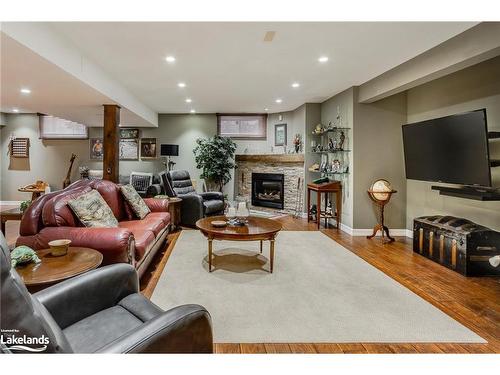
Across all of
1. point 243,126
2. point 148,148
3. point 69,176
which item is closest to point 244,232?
point 243,126

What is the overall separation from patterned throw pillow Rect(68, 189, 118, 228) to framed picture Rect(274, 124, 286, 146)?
5.01 meters

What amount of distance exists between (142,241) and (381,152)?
4020 mm

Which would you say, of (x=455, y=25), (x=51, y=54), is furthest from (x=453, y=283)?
(x=51, y=54)

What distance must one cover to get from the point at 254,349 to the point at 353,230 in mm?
3522

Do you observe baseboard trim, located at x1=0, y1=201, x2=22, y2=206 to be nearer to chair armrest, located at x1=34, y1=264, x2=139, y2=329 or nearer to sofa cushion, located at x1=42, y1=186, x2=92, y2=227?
sofa cushion, located at x1=42, y1=186, x2=92, y2=227

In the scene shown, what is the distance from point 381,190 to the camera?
4477mm

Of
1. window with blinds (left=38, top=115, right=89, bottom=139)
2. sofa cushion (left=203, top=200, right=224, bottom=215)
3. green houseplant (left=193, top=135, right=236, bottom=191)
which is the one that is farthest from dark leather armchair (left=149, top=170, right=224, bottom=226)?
window with blinds (left=38, top=115, right=89, bottom=139)

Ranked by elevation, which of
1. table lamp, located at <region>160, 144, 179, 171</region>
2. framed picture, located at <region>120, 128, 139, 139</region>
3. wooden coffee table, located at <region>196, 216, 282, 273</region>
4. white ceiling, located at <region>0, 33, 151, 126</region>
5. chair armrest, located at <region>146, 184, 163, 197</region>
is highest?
framed picture, located at <region>120, 128, 139, 139</region>

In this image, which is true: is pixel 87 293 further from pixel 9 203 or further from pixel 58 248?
pixel 9 203

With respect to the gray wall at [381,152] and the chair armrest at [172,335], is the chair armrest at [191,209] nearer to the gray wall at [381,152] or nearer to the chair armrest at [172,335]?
the gray wall at [381,152]

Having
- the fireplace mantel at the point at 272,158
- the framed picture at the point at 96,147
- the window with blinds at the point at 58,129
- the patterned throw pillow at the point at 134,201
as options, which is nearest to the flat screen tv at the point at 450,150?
the fireplace mantel at the point at 272,158

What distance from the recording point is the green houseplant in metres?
6.91

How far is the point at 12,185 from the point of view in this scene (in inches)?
307

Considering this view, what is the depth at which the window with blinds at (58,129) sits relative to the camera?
7.73 m
